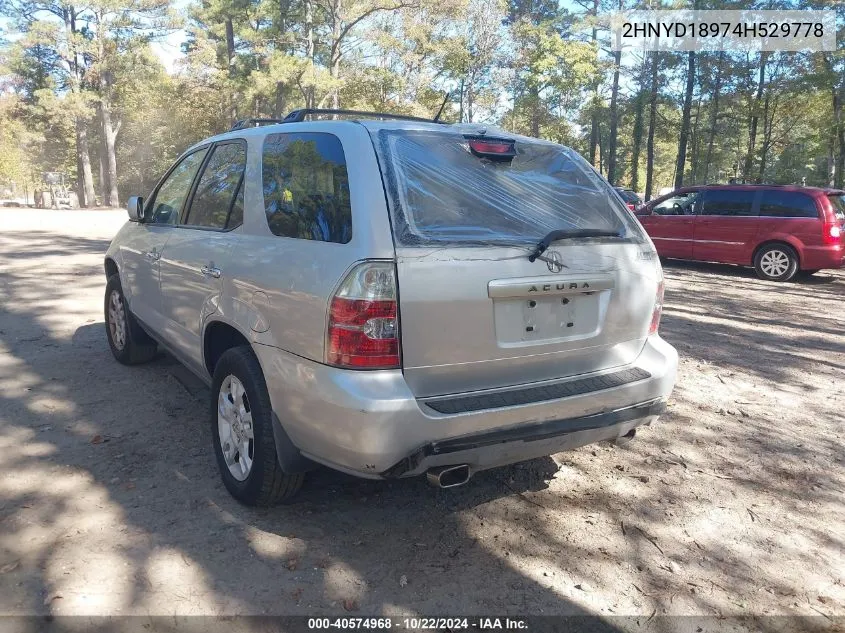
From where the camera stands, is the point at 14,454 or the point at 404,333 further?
the point at 14,454

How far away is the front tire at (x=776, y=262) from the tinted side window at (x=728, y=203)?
807mm

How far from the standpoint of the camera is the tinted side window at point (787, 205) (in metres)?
10.9

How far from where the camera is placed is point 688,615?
8.13ft

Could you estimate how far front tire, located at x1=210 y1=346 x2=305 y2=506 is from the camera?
285cm

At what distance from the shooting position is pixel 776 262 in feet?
37.1

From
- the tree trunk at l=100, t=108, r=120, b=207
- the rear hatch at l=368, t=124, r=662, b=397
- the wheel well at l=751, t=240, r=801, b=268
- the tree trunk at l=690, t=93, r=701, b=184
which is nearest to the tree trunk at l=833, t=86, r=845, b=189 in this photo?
the tree trunk at l=690, t=93, r=701, b=184

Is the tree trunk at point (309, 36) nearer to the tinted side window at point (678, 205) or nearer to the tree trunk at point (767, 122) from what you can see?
the tinted side window at point (678, 205)

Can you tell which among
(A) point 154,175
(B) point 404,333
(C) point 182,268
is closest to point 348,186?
(B) point 404,333

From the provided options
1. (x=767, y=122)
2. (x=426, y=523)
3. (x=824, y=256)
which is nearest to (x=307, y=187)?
(x=426, y=523)

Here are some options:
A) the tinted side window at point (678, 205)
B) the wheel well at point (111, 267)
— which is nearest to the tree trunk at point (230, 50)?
the tinted side window at point (678, 205)

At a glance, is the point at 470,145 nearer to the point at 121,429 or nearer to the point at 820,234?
the point at 121,429

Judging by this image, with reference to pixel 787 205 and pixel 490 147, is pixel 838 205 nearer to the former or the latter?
pixel 787 205

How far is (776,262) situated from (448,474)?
10894mm

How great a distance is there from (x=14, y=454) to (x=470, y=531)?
8.66 feet
